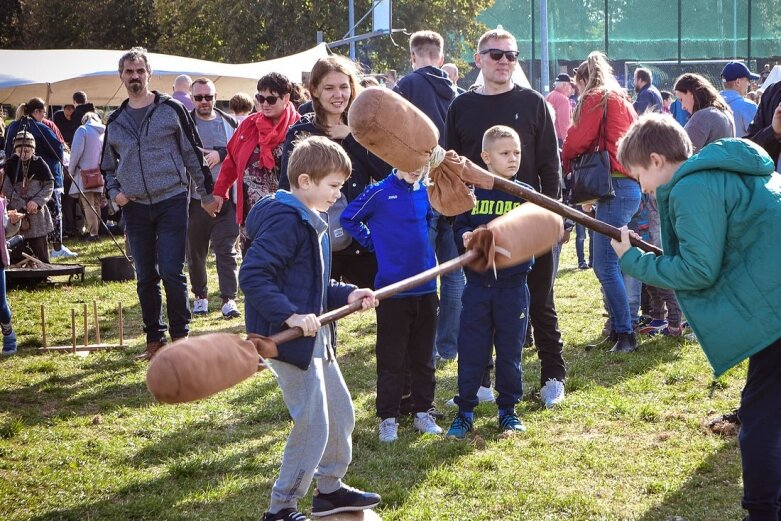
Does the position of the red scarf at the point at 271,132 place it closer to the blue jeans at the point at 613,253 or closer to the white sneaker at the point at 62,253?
the blue jeans at the point at 613,253

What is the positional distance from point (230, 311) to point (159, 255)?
224cm

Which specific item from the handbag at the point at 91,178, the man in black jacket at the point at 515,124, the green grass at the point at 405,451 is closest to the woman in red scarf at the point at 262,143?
the green grass at the point at 405,451

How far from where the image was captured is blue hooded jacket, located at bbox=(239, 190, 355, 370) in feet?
13.4

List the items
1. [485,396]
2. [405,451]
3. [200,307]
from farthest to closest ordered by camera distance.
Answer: [200,307] < [485,396] < [405,451]

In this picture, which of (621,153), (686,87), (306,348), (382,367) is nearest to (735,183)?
(621,153)

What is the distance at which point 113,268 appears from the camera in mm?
12812

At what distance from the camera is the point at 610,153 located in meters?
7.72

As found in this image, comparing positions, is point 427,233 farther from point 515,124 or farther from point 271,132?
point 271,132

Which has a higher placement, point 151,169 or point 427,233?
point 151,169

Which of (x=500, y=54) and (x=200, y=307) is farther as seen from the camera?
(x=200, y=307)

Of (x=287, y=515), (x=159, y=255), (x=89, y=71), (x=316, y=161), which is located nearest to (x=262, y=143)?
(x=159, y=255)

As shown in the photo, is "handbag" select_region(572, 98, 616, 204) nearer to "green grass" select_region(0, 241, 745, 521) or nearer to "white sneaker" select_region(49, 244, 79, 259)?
"green grass" select_region(0, 241, 745, 521)

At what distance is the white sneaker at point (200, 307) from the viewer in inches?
411

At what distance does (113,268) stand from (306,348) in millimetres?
9280
